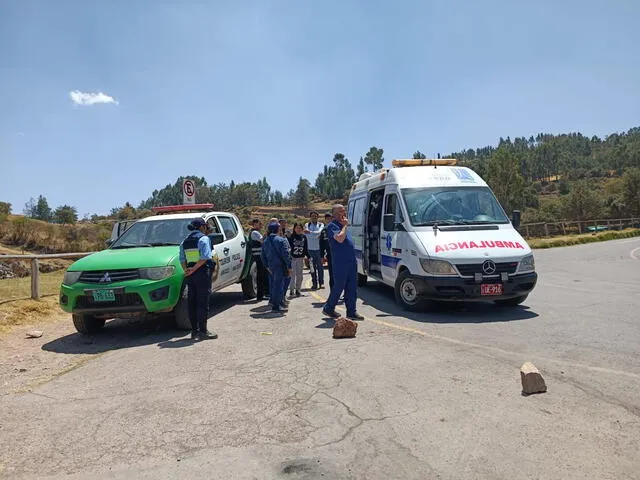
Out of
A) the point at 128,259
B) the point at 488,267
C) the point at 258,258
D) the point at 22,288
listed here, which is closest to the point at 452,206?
the point at 488,267

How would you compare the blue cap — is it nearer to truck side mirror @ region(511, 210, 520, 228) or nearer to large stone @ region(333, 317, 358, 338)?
large stone @ region(333, 317, 358, 338)

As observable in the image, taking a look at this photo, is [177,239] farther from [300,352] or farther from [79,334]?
[300,352]

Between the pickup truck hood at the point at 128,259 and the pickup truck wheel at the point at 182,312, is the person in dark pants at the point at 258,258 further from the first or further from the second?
the pickup truck wheel at the point at 182,312

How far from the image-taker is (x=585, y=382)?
430 centimetres

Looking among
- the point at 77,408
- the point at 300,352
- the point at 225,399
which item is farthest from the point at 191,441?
the point at 300,352

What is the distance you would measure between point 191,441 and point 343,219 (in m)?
4.83

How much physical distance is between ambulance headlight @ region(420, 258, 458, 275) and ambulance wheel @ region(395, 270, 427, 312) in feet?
1.22

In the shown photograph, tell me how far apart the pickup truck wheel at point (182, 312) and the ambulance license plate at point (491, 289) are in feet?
14.6

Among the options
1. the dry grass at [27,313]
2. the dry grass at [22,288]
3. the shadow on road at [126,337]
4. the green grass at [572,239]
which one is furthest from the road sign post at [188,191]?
the green grass at [572,239]

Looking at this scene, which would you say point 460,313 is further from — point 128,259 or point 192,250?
point 128,259

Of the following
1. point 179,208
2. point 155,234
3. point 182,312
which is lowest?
point 182,312

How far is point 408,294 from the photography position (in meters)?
8.20

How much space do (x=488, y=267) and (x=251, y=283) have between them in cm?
515

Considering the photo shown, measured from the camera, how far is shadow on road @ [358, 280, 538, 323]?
7383 mm
